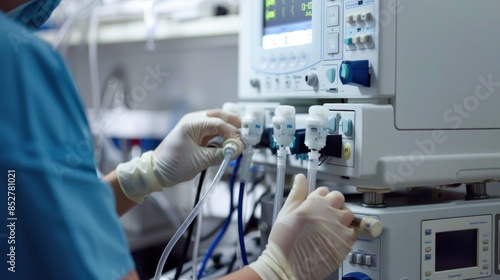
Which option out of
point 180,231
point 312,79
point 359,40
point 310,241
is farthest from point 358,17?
point 180,231

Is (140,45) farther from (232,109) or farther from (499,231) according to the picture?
(499,231)

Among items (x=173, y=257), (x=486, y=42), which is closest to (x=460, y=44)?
(x=486, y=42)

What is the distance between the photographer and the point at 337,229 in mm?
882

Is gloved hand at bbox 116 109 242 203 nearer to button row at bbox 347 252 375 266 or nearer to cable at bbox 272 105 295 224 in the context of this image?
cable at bbox 272 105 295 224

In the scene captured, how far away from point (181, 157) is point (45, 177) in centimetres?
50

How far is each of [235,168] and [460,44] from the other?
20.1 inches

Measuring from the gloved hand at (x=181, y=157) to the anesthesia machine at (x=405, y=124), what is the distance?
13cm

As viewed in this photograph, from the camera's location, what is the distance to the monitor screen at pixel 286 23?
1.09 meters

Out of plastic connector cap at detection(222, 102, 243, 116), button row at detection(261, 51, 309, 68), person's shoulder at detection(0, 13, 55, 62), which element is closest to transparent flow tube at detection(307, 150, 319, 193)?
button row at detection(261, 51, 309, 68)

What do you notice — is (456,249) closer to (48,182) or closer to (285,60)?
(285,60)

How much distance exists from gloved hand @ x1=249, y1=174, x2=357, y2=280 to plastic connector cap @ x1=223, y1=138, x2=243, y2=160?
22cm

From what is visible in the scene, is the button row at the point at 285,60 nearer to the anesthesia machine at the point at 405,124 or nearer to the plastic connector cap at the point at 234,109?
the anesthesia machine at the point at 405,124

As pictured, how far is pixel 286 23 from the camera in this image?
3.82ft

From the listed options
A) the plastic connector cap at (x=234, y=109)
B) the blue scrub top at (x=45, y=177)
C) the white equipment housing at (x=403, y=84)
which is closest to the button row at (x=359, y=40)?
the white equipment housing at (x=403, y=84)
